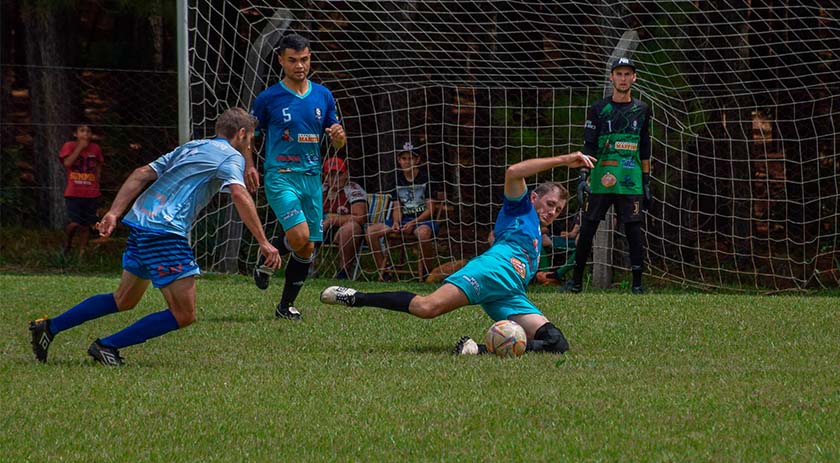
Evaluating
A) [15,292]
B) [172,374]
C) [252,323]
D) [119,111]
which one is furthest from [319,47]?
[172,374]

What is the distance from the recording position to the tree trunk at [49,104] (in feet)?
60.6

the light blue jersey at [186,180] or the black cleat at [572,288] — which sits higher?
the light blue jersey at [186,180]

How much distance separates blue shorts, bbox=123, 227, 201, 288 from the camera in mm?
6762

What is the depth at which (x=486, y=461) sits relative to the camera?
15.5ft

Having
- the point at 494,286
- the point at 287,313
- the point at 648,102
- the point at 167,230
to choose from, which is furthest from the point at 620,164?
the point at 167,230

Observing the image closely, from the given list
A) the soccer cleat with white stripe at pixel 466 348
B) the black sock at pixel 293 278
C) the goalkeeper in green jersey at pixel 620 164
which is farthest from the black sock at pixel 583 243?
the soccer cleat with white stripe at pixel 466 348

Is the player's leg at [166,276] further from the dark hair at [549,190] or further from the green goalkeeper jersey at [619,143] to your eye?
the green goalkeeper jersey at [619,143]

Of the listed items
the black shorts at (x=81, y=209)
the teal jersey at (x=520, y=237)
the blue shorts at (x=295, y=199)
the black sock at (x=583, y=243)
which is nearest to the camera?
the teal jersey at (x=520, y=237)

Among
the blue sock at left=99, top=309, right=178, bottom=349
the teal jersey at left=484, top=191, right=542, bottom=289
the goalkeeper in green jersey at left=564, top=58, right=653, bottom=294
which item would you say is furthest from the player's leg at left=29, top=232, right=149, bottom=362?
the goalkeeper in green jersey at left=564, top=58, right=653, bottom=294

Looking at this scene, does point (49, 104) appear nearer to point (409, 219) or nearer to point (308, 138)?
point (409, 219)

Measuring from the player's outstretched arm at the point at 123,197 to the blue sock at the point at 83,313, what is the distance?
48 centimetres

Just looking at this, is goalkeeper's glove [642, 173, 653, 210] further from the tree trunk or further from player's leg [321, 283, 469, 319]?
the tree trunk

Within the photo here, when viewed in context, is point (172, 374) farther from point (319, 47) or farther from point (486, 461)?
point (319, 47)

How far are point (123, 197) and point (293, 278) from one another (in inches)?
108
